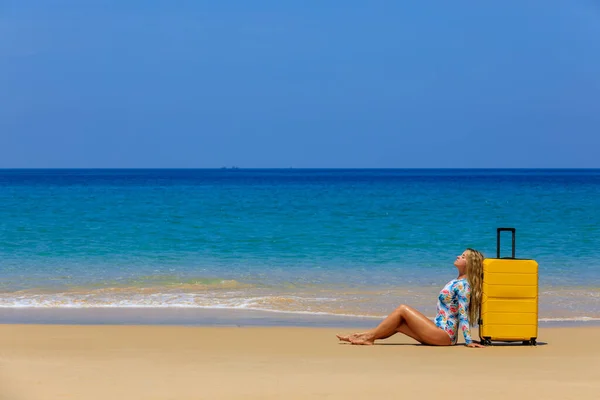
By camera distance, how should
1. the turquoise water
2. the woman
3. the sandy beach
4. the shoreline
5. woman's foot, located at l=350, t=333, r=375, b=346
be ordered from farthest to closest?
the turquoise water, the shoreline, woman's foot, located at l=350, t=333, r=375, b=346, the woman, the sandy beach

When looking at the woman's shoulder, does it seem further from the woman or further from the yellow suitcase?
the yellow suitcase

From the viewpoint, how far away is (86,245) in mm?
20703

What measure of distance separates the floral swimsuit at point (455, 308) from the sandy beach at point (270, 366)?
0.20 meters

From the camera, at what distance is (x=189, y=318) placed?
10508 mm

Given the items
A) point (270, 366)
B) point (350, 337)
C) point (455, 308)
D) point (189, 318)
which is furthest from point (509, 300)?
point (189, 318)

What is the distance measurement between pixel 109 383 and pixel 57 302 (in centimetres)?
592

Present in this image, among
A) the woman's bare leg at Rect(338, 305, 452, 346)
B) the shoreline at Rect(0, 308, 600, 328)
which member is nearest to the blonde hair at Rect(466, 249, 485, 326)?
the woman's bare leg at Rect(338, 305, 452, 346)

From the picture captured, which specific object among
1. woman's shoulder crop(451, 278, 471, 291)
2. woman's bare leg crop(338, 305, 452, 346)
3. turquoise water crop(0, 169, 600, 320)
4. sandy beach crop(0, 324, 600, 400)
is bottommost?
turquoise water crop(0, 169, 600, 320)

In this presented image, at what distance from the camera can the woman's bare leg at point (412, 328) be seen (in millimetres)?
8086

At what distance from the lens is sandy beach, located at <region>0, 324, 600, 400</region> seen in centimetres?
617

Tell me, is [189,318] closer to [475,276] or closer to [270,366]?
[270,366]

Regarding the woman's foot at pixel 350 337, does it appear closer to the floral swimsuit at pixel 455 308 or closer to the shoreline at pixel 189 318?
the floral swimsuit at pixel 455 308

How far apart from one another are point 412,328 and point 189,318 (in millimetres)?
3401

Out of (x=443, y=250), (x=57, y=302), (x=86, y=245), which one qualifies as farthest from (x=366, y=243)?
(x=57, y=302)
